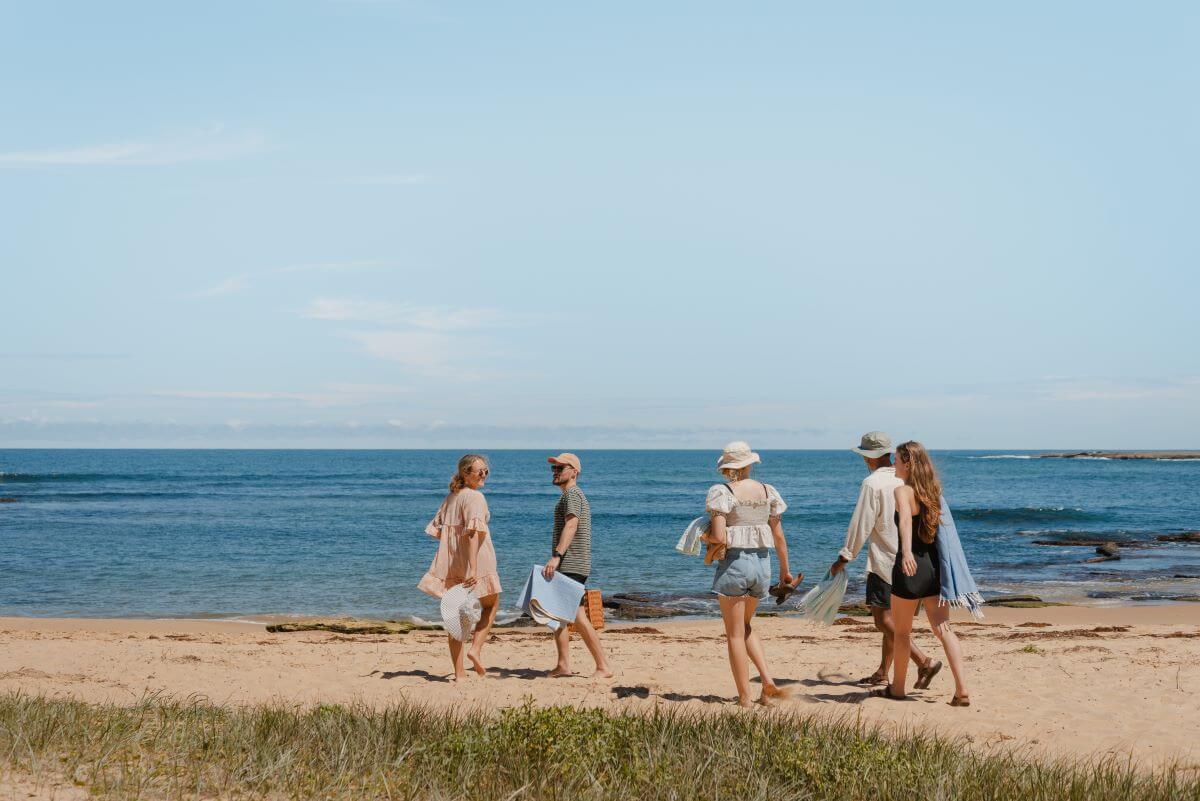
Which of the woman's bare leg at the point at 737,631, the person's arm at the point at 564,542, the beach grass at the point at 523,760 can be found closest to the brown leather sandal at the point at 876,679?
the woman's bare leg at the point at 737,631

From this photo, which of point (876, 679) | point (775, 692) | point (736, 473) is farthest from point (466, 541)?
point (876, 679)

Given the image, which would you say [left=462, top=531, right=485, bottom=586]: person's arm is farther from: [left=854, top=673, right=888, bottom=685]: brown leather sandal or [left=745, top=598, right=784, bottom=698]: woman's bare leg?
[left=854, top=673, right=888, bottom=685]: brown leather sandal

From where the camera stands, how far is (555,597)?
7922mm

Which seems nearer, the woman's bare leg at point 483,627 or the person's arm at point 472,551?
the person's arm at point 472,551

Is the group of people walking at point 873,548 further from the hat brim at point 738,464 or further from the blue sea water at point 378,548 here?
the blue sea water at point 378,548

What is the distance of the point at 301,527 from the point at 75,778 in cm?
2897

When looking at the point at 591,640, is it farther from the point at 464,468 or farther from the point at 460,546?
the point at 464,468

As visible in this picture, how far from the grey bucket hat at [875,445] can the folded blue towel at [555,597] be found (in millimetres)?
2500

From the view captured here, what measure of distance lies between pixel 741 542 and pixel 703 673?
2.56 meters

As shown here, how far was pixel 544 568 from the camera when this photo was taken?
8.19 m

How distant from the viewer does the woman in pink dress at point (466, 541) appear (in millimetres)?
7867

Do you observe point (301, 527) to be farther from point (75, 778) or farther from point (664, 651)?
point (75, 778)

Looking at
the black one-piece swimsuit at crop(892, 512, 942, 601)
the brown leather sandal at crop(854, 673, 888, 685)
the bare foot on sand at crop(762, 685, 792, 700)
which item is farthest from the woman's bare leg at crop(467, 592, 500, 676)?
the black one-piece swimsuit at crop(892, 512, 942, 601)

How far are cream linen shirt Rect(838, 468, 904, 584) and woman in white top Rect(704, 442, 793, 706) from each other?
65 centimetres
